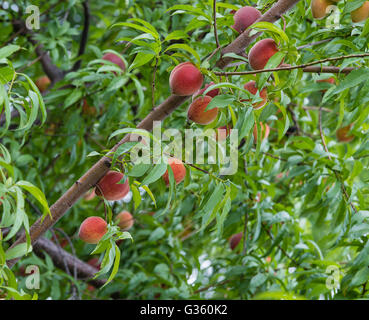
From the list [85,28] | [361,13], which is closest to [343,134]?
[361,13]

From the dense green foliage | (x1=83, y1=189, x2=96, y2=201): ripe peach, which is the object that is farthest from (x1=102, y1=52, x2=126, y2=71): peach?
(x1=83, y1=189, x2=96, y2=201): ripe peach

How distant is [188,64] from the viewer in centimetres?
85

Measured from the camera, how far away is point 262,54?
0.83 m

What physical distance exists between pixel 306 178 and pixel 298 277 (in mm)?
246

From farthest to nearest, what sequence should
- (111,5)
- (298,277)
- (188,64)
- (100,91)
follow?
(111,5)
(100,91)
(298,277)
(188,64)

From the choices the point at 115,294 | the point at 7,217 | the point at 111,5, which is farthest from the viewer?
the point at 111,5

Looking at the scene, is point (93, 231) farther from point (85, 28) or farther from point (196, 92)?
point (85, 28)

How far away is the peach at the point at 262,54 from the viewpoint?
0.83 meters

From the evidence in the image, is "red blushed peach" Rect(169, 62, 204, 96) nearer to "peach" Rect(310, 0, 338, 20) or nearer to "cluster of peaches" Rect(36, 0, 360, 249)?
"cluster of peaches" Rect(36, 0, 360, 249)

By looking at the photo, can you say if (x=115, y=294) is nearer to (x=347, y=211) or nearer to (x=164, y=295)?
(x=164, y=295)

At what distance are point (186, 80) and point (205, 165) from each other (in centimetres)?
26

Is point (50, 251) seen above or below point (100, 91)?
below

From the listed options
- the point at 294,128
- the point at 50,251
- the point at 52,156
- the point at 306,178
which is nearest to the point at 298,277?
the point at 306,178

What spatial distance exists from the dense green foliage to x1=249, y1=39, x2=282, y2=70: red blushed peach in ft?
0.05
